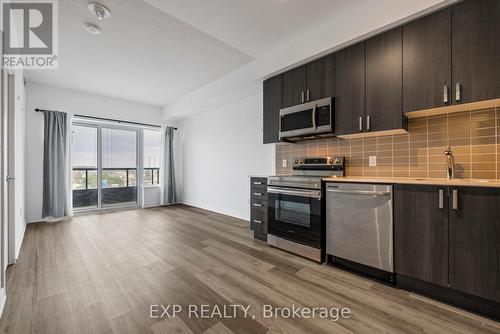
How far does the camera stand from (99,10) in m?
2.29

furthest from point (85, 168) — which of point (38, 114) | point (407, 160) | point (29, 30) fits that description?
point (407, 160)

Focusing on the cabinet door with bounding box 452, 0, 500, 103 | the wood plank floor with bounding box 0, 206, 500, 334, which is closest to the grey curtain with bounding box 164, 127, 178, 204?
the wood plank floor with bounding box 0, 206, 500, 334

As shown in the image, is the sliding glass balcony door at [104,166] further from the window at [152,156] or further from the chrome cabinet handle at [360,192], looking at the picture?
the chrome cabinet handle at [360,192]

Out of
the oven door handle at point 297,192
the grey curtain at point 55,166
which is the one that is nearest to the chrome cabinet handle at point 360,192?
the oven door handle at point 297,192

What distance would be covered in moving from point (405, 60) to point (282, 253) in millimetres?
2513

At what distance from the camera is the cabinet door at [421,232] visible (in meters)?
1.75

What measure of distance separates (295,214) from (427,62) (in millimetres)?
2039

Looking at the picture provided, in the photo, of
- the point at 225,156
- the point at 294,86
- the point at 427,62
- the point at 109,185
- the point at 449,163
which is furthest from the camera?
the point at 109,185

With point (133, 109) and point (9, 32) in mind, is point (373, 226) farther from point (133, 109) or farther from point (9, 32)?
point (133, 109)

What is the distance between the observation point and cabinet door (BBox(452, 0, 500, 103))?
65.9 inches

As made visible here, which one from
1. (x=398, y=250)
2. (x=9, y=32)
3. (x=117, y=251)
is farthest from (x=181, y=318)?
(x=9, y=32)

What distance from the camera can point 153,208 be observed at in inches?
228

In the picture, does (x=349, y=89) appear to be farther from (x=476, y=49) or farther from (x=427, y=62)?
(x=476, y=49)

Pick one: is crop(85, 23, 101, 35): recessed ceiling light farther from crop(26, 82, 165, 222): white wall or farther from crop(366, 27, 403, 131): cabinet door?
crop(366, 27, 403, 131): cabinet door
